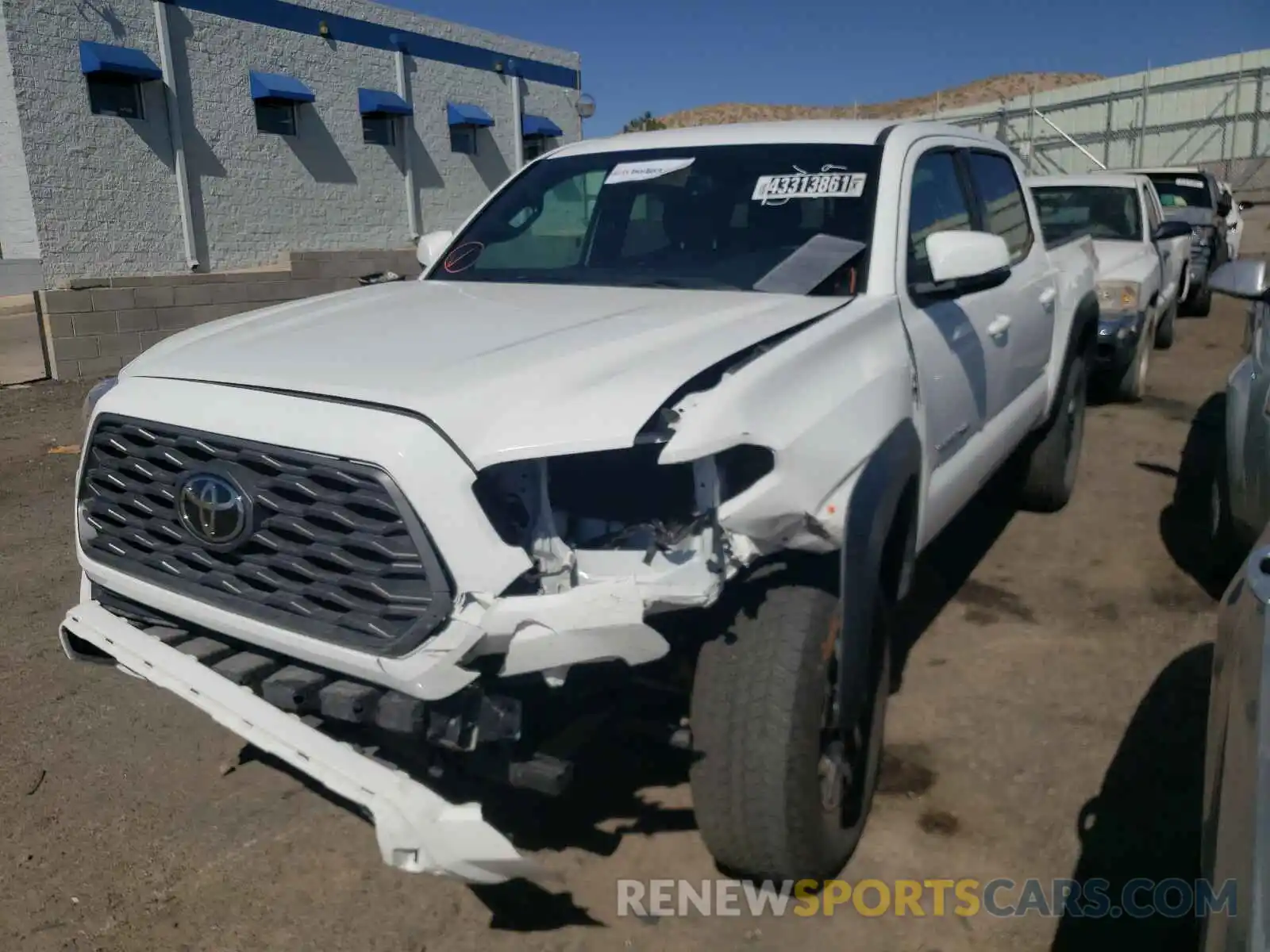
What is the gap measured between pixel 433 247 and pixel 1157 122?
85.4 feet

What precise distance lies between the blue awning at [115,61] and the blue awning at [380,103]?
Result: 3.93 m


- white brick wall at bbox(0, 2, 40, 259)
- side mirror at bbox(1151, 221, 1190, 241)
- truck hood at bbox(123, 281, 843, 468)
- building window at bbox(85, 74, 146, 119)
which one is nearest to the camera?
truck hood at bbox(123, 281, 843, 468)

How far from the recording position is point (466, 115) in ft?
63.2

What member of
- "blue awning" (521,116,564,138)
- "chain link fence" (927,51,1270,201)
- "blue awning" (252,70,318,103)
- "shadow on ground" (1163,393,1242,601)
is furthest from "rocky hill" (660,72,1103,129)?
"shadow on ground" (1163,393,1242,601)

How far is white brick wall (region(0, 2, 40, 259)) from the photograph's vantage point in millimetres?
12641

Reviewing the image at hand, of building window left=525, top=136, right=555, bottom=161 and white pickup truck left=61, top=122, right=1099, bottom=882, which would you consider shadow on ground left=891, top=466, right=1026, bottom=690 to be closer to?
white pickup truck left=61, top=122, right=1099, bottom=882

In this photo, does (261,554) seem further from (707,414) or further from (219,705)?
(707,414)

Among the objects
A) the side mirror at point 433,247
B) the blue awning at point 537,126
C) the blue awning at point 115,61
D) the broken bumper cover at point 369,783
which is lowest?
the broken bumper cover at point 369,783

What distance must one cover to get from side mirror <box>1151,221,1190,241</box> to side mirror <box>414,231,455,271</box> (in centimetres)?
675

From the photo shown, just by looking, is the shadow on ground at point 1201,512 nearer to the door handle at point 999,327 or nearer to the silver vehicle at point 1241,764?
the door handle at point 999,327

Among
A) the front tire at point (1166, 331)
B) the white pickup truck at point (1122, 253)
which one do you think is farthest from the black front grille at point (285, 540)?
the front tire at point (1166, 331)

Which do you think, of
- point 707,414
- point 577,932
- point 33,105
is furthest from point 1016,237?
point 33,105

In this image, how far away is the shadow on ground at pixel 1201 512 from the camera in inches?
183

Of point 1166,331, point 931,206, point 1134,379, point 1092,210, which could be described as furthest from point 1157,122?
point 931,206
